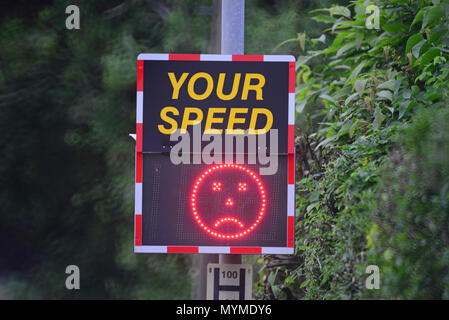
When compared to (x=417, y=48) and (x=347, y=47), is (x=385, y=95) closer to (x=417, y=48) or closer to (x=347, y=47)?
(x=417, y=48)

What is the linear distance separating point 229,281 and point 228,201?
0.61 m

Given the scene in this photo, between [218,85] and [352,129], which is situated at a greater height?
[218,85]

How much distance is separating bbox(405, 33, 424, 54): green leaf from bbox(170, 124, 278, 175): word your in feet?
6.74

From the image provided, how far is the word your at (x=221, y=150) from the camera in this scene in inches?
159

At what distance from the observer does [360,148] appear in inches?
184

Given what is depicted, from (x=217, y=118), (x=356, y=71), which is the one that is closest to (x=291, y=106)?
(x=217, y=118)

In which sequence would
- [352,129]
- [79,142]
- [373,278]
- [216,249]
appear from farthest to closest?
[79,142] → [352,129] → [216,249] → [373,278]

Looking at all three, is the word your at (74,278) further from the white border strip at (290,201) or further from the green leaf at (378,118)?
the green leaf at (378,118)

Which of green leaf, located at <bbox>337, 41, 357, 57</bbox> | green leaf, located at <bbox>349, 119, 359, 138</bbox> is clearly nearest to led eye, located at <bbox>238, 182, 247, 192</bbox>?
green leaf, located at <bbox>349, 119, 359, 138</bbox>

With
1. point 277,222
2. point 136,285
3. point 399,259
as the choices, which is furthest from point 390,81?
point 136,285

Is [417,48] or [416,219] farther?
[417,48]

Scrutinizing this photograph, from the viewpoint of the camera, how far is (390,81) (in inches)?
214

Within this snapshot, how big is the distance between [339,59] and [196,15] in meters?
3.81
